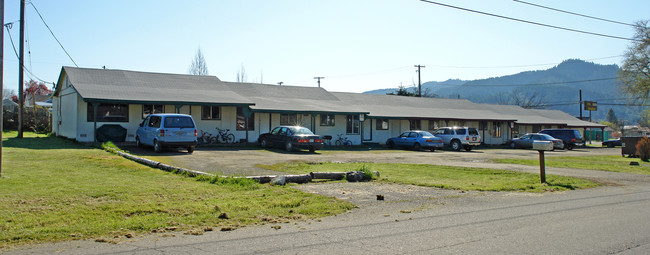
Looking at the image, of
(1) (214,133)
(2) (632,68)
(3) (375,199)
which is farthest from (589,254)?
(2) (632,68)

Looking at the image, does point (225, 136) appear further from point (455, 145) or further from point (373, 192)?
point (373, 192)

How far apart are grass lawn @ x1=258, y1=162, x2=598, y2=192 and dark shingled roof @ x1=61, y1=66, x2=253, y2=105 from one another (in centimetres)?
1139

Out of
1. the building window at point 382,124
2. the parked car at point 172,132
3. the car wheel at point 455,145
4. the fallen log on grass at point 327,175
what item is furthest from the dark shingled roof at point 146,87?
the fallen log on grass at point 327,175

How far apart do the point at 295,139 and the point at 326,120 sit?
882cm

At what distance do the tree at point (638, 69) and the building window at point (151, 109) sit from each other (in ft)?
162

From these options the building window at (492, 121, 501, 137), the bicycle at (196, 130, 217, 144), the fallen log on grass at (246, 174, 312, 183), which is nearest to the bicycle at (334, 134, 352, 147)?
the bicycle at (196, 130, 217, 144)

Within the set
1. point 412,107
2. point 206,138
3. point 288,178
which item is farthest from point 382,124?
point 288,178

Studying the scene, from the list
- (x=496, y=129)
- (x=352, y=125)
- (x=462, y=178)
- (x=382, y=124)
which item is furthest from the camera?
(x=496, y=129)

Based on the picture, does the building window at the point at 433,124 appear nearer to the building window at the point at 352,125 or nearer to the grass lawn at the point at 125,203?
the building window at the point at 352,125

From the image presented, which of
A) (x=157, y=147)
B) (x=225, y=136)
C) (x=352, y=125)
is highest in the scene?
(x=352, y=125)

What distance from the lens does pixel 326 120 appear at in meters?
33.2

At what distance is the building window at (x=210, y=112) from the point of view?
1110 inches

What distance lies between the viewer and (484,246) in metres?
6.07

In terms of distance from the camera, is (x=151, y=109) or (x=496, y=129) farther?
(x=496, y=129)
